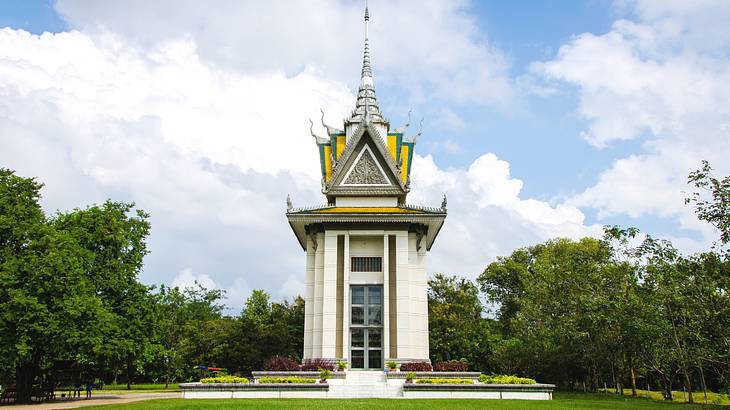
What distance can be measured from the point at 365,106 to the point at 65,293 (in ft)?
65.6

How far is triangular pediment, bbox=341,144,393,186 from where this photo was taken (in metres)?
32.7

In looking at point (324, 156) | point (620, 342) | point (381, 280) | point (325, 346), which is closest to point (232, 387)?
point (325, 346)

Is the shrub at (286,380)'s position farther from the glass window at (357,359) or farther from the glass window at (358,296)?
the glass window at (358,296)

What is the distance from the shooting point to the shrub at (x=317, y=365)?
1057 inches

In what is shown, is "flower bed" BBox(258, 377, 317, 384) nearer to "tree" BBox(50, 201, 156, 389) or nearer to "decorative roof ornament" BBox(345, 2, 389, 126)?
"tree" BBox(50, 201, 156, 389)

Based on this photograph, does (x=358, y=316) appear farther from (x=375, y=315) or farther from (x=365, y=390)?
(x=365, y=390)

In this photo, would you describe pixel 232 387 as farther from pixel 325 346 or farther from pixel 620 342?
pixel 620 342

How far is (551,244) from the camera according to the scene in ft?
183

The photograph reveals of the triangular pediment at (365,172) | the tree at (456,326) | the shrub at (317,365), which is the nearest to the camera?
the shrub at (317,365)

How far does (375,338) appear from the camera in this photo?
98.3 feet

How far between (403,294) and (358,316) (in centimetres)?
244

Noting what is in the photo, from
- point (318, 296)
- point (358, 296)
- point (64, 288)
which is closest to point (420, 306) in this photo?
point (358, 296)

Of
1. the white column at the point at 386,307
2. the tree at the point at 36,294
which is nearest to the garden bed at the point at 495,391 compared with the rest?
the white column at the point at 386,307

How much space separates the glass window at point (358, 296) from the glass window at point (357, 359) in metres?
2.33
